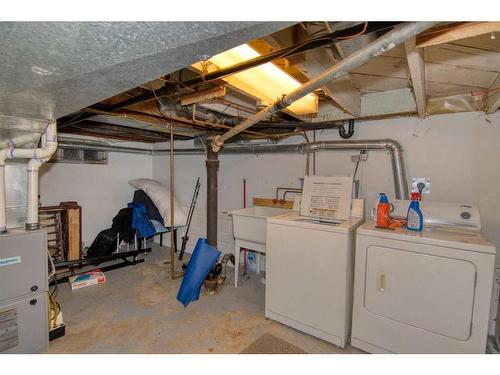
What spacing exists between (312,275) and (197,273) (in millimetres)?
1299

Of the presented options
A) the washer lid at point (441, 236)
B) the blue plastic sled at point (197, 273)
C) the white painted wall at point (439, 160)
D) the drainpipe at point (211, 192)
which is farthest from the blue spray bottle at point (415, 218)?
the drainpipe at point (211, 192)

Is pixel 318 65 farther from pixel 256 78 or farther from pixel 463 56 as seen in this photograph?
pixel 463 56

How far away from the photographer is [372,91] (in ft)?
7.41

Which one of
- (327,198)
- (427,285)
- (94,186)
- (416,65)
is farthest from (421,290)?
(94,186)

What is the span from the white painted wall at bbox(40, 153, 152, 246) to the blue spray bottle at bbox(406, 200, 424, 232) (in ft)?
14.3

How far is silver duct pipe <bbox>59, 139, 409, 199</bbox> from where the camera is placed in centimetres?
234

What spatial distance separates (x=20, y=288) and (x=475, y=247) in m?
3.15

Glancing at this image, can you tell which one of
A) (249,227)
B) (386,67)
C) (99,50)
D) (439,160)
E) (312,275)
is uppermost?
(386,67)

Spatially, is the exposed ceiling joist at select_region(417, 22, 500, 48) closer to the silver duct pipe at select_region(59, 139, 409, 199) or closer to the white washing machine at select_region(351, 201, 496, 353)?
the white washing machine at select_region(351, 201, 496, 353)

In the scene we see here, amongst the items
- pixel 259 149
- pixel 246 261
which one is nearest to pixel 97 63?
pixel 259 149

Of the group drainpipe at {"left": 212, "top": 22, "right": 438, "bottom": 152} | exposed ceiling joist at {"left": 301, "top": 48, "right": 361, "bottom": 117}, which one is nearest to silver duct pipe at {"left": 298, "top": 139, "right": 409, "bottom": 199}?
exposed ceiling joist at {"left": 301, "top": 48, "right": 361, "bottom": 117}

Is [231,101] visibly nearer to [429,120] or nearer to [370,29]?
[370,29]

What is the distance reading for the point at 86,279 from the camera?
303 centimetres

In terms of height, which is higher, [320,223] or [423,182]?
[423,182]
